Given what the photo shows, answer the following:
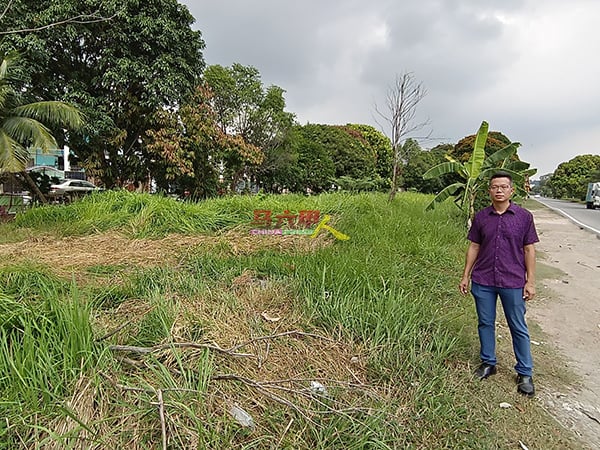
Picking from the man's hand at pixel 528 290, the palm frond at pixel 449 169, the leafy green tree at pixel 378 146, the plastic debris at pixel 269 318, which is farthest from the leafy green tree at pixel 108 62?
the leafy green tree at pixel 378 146

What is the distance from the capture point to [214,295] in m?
2.96

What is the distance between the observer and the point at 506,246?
7.64 ft

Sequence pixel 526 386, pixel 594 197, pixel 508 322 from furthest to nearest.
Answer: pixel 594 197 → pixel 508 322 → pixel 526 386

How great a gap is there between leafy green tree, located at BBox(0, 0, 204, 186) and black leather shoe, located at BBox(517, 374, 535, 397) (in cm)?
1050

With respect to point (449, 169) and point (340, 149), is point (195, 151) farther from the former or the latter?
point (340, 149)

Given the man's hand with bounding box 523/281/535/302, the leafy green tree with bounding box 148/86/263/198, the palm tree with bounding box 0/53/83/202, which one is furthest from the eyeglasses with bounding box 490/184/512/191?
the leafy green tree with bounding box 148/86/263/198

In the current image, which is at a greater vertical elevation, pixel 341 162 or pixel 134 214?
pixel 341 162

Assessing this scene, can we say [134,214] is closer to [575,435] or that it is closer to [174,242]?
[174,242]

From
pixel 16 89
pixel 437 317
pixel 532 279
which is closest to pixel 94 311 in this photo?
pixel 437 317

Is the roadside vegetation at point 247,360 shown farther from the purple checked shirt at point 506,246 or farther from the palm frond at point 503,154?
the palm frond at point 503,154

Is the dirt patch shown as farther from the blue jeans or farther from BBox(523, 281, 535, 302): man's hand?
BBox(523, 281, 535, 302): man's hand

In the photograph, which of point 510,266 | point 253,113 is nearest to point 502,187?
point 510,266

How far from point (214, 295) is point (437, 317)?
1.93 metres

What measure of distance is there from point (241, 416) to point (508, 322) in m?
1.90
